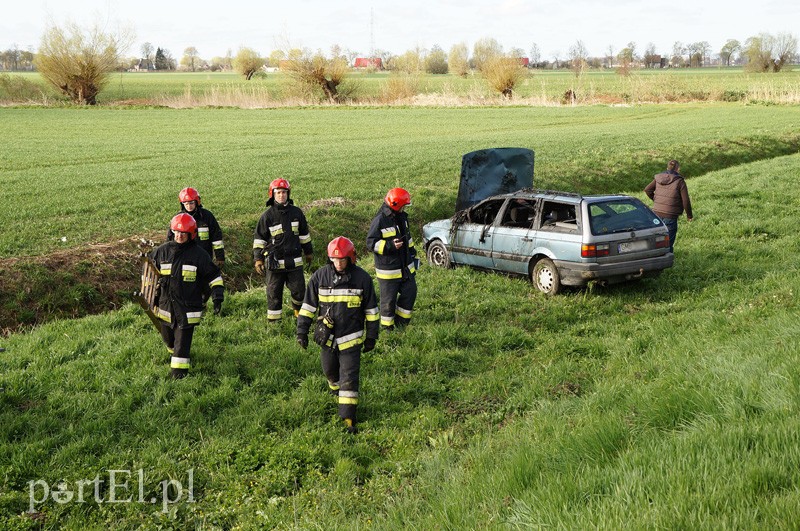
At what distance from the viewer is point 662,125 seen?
4247cm

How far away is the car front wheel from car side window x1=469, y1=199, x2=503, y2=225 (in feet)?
2.46

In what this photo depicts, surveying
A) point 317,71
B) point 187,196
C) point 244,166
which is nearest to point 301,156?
point 244,166

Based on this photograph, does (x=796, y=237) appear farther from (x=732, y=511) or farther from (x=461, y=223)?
(x=732, y=511)

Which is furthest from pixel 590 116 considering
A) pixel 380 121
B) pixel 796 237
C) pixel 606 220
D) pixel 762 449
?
pixel 762 449

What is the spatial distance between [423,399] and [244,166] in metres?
18.7

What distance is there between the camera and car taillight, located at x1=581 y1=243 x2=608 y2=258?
34.5 ft

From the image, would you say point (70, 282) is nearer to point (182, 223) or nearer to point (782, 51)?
point (182, 223)

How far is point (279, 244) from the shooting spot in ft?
33.2

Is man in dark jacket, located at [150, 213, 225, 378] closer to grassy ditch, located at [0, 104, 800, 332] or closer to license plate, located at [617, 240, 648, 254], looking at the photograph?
grassy ditch, located at [0, 104, 800, 332]

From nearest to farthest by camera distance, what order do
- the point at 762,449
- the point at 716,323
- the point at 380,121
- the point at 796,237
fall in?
the point at 762,449 → the point at 716,323 → the point at 796,237 → the point at 380,121

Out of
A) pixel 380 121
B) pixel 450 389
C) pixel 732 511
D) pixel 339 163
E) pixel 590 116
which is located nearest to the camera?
pixel 732 511

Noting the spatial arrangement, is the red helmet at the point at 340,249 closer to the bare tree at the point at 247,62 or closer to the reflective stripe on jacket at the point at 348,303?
the reflective stripe on jacket at the point at 348,303

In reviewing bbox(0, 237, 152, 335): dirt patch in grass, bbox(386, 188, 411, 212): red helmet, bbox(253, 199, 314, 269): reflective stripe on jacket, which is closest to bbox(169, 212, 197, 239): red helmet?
bbox(253, 199, 314, 269): reflective stripe on jacket

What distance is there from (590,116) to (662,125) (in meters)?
9.77
